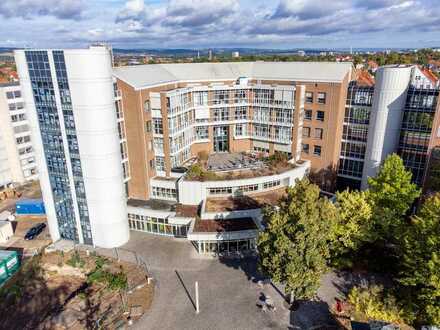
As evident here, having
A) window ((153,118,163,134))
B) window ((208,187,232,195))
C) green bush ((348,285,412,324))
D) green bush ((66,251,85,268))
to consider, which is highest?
window ((153,118,163,134))

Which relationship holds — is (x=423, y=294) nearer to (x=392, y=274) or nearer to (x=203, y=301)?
(x=392, y=274)

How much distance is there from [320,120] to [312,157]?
20.9ft

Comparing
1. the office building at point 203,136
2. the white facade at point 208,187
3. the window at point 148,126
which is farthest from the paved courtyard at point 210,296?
the window at point 148,126

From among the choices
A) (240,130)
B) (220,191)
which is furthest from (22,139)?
(220,191)

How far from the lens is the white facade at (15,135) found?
188 feet

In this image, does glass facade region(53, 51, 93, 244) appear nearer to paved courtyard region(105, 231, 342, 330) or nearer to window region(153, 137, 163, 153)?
paved courtyard region(105, 231, 342, 330)

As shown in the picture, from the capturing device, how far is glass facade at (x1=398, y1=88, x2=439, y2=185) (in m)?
42.8

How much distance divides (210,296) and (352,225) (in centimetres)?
1619

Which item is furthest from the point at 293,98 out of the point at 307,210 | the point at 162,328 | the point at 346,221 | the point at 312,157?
the point at 162,328

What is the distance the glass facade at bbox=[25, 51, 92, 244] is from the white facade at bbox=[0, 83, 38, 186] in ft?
79.8

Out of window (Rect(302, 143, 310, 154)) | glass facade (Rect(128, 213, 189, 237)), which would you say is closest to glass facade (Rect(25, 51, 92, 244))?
glass facade (Rect(128, 213, 189, 237))

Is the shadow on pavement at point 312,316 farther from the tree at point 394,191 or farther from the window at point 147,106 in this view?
the window at point 147,106

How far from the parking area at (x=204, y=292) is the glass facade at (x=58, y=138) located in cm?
852

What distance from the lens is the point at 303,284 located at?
26.9m
